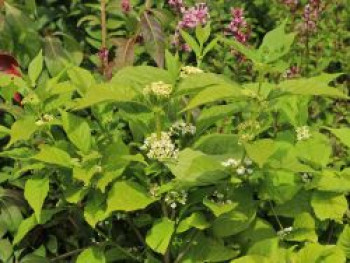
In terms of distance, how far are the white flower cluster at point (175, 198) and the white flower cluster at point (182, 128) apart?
0.67 ft

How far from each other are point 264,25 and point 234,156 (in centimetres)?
212

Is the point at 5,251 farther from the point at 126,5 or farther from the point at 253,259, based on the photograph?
the point at 126,5

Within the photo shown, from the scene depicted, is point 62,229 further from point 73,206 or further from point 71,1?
point 71,1

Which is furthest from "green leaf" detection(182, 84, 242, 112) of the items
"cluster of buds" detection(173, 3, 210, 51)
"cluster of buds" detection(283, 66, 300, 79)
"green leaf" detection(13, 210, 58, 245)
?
"cluster of buds" detection(283, 66, 300, 79)

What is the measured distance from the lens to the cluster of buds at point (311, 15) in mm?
3615

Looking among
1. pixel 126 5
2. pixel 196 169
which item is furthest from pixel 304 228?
pixel 126 5

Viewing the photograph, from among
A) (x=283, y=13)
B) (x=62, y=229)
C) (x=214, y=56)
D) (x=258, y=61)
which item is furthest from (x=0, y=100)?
(x=283, y=13)

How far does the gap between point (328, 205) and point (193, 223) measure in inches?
16.4

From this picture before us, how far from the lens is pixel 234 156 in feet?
7.50

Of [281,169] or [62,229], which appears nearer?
[281,169]

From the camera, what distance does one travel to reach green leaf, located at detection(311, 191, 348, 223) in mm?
2316

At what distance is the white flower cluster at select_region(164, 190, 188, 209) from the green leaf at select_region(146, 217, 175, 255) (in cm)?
6

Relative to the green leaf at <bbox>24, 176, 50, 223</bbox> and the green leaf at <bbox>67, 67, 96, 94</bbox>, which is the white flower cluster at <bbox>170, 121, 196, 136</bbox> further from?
the green leaf at <bbox>24, 176, 50, 223</bbox>

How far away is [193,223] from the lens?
2.32 meters
